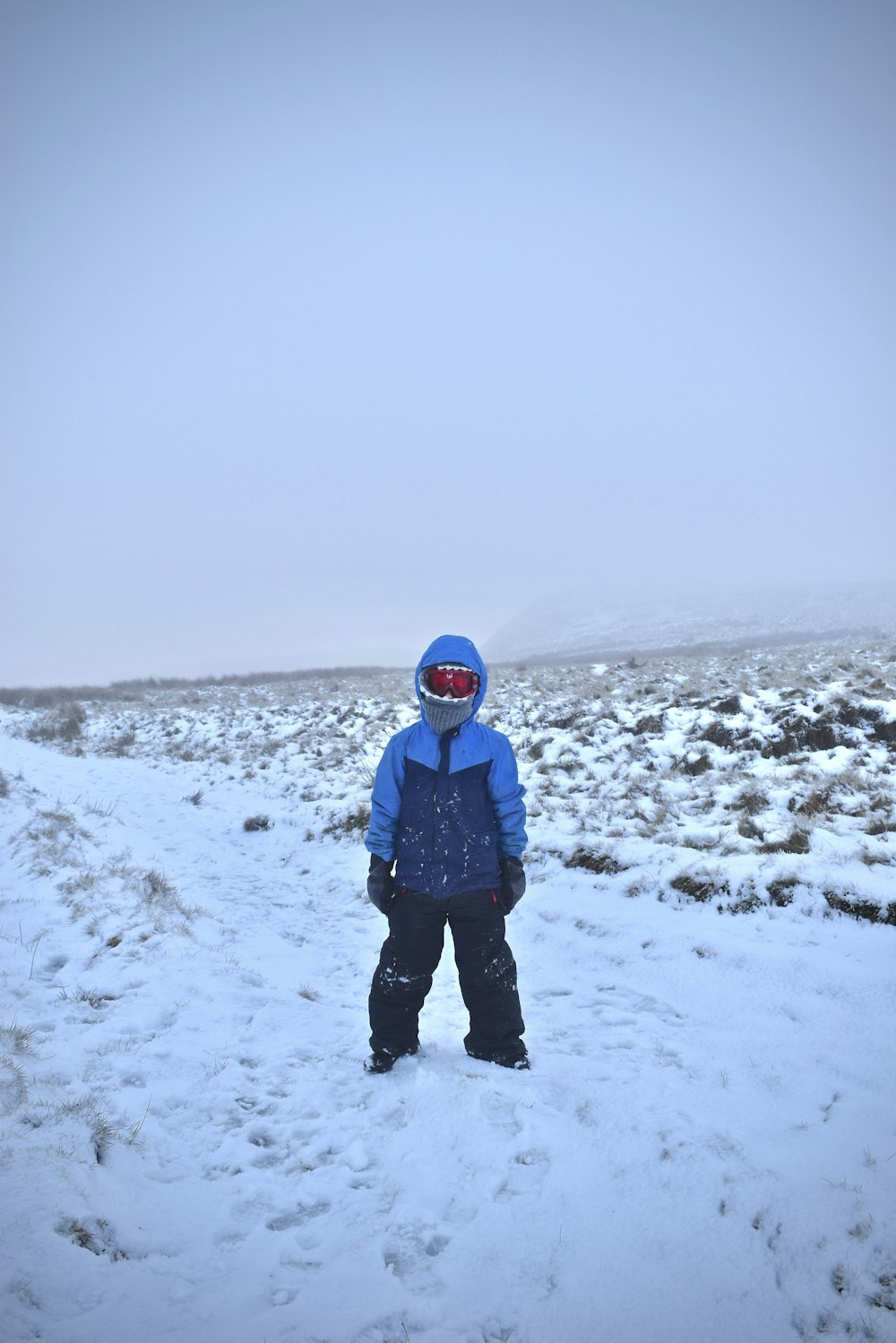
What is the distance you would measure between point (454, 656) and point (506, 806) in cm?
106

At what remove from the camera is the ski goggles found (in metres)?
3.89

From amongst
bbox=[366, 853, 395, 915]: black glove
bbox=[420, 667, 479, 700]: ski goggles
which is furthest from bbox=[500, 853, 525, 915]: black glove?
bbox=[420, 667, 479, 700]: ski goggles

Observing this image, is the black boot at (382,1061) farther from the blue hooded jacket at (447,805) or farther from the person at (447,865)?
the blue hooded jacket at (447,805)

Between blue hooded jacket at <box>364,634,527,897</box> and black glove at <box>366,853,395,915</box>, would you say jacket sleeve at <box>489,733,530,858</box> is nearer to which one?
blue hooded jacket at <box>364,634,527,897</box>

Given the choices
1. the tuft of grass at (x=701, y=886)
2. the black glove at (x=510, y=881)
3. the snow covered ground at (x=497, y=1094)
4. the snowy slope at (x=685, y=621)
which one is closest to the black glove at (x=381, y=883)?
the black glove at (x=510, y=881)

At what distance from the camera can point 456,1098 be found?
3.47 meters

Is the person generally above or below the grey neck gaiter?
below

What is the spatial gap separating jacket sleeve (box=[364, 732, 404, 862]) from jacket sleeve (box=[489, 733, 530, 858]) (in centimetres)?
62

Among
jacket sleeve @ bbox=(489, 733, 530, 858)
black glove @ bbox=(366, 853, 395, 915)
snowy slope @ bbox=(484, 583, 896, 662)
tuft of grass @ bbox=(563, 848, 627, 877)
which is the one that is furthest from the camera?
snowy slope @ bbox=(484, 583, 896, 662)

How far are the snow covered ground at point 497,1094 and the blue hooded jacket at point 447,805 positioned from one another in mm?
1236

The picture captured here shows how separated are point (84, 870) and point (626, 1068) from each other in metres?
5.87

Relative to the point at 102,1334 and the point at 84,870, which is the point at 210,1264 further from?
the point at 84,870

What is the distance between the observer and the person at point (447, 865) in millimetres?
3842

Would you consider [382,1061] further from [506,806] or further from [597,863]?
[597,863]
